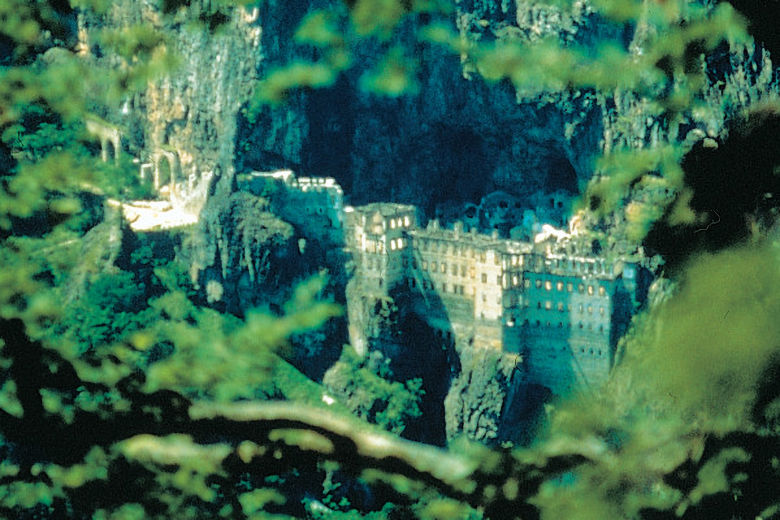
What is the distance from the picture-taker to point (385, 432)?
13.8 feet

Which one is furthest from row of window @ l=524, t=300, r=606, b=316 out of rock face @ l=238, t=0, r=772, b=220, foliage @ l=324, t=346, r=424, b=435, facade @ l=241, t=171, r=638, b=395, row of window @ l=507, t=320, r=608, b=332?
rock face @ l=238, t=0, r=772, b=220

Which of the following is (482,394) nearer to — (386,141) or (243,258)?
(243,258)

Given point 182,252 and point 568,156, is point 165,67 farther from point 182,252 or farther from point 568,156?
point 568,156

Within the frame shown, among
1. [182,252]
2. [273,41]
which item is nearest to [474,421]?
[182,252]

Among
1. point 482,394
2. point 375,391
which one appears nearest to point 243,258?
point 375,391

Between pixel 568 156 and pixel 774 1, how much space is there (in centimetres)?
2497

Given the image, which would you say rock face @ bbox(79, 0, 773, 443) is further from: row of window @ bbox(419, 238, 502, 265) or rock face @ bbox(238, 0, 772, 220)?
row of window @ bbox(419, 238, 502, 265)

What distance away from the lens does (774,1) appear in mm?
4184

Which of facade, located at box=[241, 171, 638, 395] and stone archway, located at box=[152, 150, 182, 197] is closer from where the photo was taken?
facade, located at box=[241, 171, 638, 395]

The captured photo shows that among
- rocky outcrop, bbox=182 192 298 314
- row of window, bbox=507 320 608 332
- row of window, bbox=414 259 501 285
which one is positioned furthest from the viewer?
rocky outcrop, bbox=182 192 298 314

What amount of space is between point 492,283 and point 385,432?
20317mm

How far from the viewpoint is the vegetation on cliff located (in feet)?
11.8

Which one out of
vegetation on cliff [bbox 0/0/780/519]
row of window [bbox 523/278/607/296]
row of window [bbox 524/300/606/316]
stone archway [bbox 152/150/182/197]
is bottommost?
row of window [bbox 524/300/606/316]

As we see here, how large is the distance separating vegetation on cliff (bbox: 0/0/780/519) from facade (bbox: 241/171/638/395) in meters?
19.1
